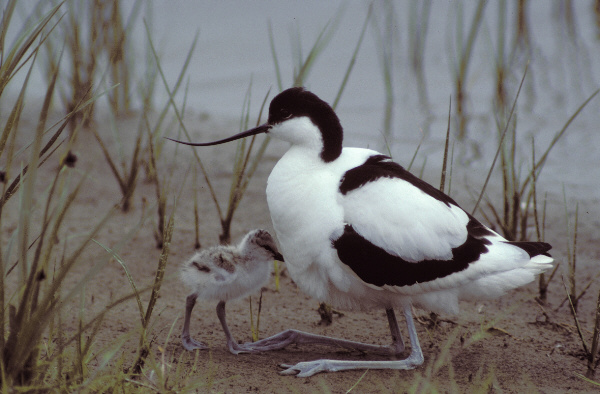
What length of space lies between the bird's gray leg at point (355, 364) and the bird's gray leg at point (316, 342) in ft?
0.54

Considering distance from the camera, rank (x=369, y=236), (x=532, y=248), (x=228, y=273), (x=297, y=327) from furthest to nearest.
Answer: (x=297, y=327), (x=228, y=273), (x=532, y=248), (x=369, y=236)

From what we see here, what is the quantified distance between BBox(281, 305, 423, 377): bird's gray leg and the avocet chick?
1.14 feet

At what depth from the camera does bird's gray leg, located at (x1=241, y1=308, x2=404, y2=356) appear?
3510mm

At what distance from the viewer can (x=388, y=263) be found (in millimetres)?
3125

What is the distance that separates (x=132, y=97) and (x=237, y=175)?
2685 mm

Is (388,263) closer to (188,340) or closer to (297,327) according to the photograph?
(297,327)

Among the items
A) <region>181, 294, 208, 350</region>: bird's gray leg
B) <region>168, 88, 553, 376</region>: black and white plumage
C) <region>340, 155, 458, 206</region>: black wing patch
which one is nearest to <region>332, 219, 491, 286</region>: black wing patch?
<region>168, 88, 553, 376</region>: black and white plumage

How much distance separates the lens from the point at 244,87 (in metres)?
8.01

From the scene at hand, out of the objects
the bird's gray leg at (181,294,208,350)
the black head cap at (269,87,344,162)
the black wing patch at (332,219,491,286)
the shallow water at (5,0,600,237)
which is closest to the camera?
the black wing patch at (332,219,491,286)

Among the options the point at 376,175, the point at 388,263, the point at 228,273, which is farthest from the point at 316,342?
the point at 376,175

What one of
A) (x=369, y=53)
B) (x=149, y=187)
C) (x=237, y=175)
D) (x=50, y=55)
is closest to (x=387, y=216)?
(x=237, y=175)

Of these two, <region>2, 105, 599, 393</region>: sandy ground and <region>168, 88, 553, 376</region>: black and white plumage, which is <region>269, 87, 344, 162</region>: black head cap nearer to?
<region>168, 88, 553, 376</region>: black and white plumage

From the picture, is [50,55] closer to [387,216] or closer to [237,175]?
[237,175]

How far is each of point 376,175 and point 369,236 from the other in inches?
10.7
